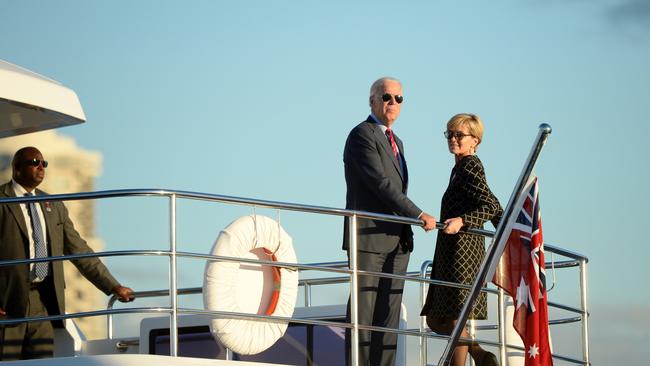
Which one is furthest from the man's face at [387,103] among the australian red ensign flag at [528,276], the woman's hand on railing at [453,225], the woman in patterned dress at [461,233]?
the australian red ensign flag at [528,276]

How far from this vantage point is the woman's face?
27.5 ft

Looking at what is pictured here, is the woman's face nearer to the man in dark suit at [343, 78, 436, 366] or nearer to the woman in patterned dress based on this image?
the woman in patterned dress

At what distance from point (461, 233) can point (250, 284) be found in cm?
128

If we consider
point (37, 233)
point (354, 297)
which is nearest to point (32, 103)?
point (37, 233)

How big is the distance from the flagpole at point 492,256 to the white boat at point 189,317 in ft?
0.04

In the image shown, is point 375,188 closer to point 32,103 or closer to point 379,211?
point 379,211

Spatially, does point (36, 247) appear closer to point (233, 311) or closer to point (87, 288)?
point (233, 311)

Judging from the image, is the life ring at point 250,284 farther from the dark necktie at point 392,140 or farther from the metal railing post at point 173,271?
the dark necktie at point 392,140

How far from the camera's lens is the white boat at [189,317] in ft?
25.0

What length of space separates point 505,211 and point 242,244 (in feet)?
5.15

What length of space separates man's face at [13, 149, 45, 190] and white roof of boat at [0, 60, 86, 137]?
1.04 feet

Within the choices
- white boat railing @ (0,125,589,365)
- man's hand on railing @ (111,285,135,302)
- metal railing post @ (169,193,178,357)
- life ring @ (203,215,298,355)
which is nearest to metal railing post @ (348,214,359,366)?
white boat railing @ (0,125,589,365)

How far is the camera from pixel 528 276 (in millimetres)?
8586

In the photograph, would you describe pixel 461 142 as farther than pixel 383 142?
No
